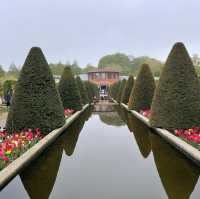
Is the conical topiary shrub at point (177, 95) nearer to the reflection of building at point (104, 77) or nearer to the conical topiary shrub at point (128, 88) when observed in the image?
the conical topiary shrub at point (128, 88)

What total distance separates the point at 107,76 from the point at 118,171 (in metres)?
70.2

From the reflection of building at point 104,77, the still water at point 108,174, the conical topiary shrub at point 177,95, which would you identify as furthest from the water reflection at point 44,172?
the reflection of building at point 104,77

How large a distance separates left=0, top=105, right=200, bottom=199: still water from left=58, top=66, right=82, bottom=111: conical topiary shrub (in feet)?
36.1

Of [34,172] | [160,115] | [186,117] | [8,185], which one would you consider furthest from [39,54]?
[8,185]

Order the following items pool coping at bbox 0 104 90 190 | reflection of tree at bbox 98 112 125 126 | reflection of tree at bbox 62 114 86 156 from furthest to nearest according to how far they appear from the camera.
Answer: reflection of tree at bbox 98 112 125 126 < reflection of tree at bbox 62 114 86 156 < pool coping at bbox 0 104 90 190

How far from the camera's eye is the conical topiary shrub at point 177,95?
11.7m

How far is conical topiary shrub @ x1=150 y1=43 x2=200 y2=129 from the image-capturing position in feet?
38.2

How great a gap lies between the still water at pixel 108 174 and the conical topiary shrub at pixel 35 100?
5.40ft

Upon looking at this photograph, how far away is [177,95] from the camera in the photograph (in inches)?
471

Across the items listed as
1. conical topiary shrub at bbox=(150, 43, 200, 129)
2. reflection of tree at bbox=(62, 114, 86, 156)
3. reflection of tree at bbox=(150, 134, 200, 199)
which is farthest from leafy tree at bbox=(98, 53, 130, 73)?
reflection of tree at bbox=(150, 134, 200, 199)

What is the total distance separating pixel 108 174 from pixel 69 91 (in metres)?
14.6

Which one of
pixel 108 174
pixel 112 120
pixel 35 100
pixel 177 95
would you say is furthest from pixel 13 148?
pixel 112 120

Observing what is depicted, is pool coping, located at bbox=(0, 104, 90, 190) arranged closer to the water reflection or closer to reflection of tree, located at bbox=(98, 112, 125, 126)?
the water reflection

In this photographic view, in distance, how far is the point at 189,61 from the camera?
12422mm
